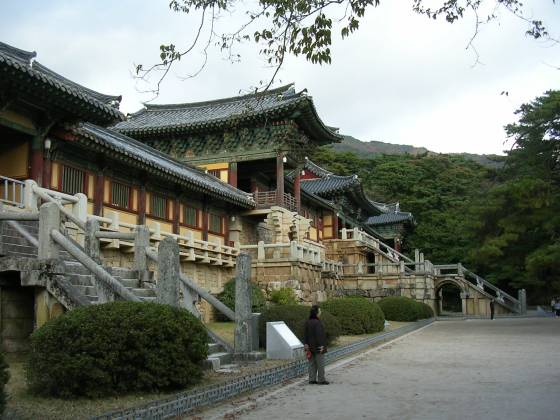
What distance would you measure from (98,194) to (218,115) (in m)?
16.4

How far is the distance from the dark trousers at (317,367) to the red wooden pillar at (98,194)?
41.5 ft

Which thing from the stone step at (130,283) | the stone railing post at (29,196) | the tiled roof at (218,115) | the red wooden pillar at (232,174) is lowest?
the stone step at (130,283)

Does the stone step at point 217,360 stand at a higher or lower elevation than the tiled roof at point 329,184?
lower

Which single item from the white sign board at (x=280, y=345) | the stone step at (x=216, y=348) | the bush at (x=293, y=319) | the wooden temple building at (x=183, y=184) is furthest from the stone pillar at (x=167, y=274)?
the bush at (x=293, y=319)

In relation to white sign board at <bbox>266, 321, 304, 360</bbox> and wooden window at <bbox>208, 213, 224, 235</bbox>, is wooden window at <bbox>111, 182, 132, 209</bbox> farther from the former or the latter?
white sign board at <bbox>266, 321, 304, 360</bbox>

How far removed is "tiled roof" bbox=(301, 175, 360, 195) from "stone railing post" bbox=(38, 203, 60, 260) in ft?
118

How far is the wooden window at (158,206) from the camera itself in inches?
937

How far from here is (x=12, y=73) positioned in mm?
13164

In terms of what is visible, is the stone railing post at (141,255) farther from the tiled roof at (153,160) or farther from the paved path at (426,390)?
the tiled roof at (153,160)

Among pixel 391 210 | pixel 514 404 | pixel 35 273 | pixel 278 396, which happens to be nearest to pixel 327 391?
pixel 278 396

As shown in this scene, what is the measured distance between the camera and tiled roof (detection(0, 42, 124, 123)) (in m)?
13.1

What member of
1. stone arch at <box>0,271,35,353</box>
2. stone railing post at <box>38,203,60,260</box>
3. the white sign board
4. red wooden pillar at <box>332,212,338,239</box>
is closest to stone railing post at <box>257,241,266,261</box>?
the white sign board

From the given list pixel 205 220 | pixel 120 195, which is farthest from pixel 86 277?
pixel 205 220

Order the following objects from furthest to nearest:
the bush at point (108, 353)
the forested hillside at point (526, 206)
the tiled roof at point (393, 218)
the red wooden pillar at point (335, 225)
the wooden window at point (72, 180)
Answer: the tiled roof at point (393, 218), the red wooden pillar at point (335, 225), the forested hillside at point (526, 206), the wooden window at point (72, 180), the bush at point (108, 353)
